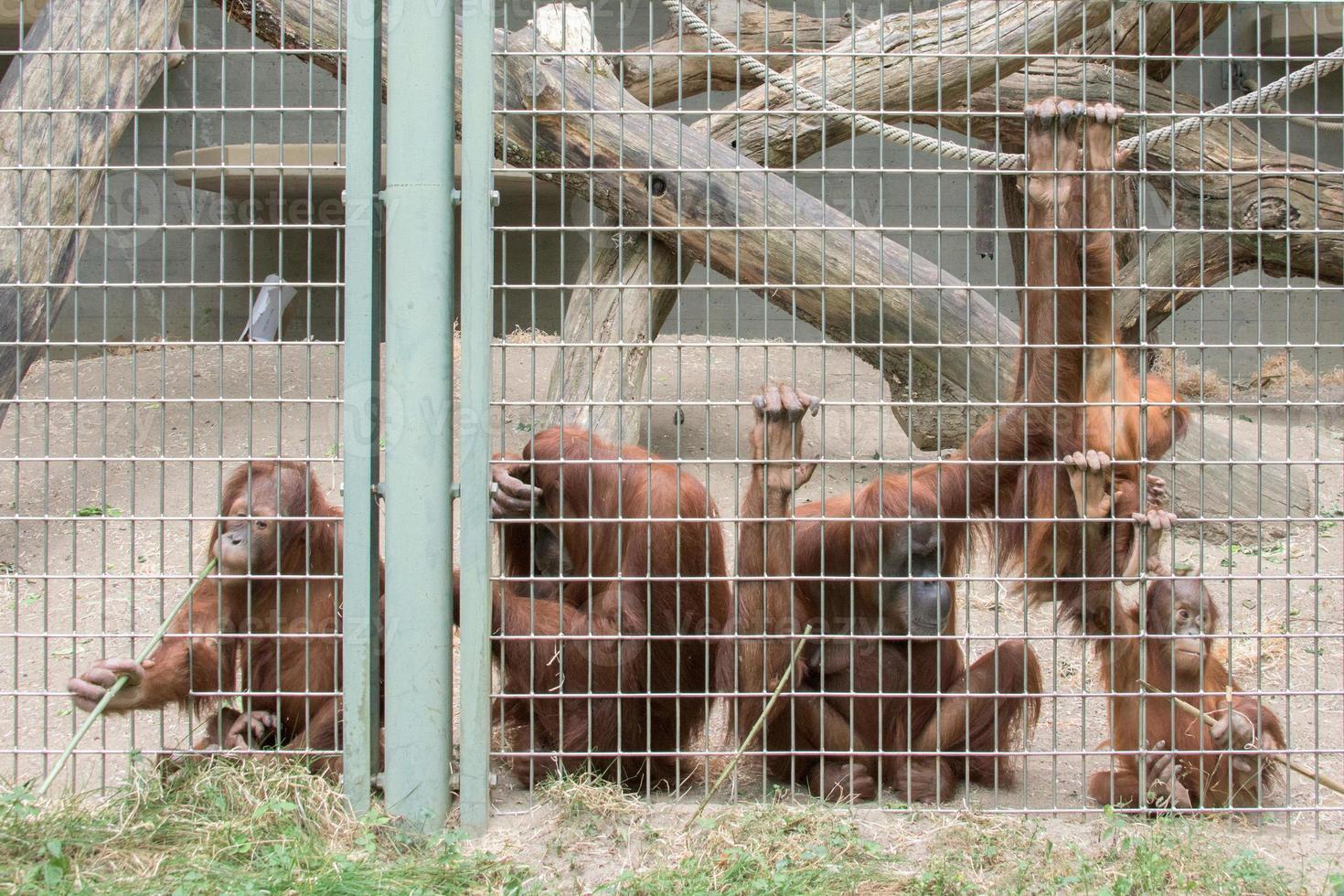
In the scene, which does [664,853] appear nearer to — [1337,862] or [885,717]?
[885,717]

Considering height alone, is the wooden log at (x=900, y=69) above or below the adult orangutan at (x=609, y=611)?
above

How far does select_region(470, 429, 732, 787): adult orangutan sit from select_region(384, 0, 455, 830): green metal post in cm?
44

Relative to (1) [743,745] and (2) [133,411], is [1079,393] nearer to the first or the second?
(1) [743,745]

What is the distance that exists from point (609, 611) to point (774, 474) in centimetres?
67

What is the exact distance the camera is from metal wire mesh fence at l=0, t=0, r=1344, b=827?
119 inches

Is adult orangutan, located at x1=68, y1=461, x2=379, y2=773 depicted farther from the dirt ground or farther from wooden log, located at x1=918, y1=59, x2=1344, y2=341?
wooden log, located at x1=918, y1=59, x2=1344, y2=341

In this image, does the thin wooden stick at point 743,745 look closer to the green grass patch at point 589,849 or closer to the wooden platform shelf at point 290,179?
the green grass patch at point 589,849

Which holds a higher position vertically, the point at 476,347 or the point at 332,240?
the point at 332,240

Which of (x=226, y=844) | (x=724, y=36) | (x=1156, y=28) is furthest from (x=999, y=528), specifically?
(x=1156, y=28)

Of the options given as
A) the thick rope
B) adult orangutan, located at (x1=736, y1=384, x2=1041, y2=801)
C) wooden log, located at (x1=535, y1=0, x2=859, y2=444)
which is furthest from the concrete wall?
adult orangutan, located at (x1=736, y1=384, x2=1041, y2=801)

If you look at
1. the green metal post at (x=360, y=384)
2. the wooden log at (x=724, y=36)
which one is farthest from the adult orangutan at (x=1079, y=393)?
the wooden log at (x=724, y=36)

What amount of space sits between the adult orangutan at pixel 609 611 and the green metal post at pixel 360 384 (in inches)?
18.7

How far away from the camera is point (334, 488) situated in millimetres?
4566

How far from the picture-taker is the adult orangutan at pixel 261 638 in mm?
3336
